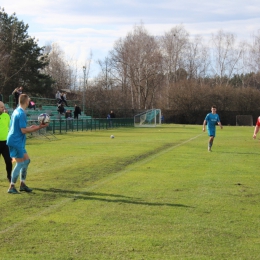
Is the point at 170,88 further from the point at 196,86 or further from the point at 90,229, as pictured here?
the point at 90,229

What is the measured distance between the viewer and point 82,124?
3919 centimetres

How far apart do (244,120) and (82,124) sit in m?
33.9

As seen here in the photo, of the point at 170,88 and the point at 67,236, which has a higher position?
the point at 170,88

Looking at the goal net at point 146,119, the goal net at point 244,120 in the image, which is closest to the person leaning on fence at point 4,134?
the goal net at point 146,119

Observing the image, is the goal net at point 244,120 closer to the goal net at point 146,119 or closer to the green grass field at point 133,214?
the goal net at point 146,119

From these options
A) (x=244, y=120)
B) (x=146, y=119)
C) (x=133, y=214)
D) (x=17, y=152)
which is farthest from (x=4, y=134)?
(x=244, y=120)

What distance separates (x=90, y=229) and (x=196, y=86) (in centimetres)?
6355

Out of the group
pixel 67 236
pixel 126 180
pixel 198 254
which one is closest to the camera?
pixel 198 254

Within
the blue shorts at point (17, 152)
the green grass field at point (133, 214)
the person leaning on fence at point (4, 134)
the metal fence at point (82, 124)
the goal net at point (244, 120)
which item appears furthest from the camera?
the goal net at point (244, 120)

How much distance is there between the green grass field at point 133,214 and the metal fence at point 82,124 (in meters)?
18.9

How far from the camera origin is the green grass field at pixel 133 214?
17.9 feet

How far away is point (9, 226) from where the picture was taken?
650cm

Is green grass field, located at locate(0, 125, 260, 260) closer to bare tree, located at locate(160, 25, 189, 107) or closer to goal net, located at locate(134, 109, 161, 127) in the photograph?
goal net, located at locate(134, 109, 161, 127)

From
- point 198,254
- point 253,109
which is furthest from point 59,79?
point 198,254
